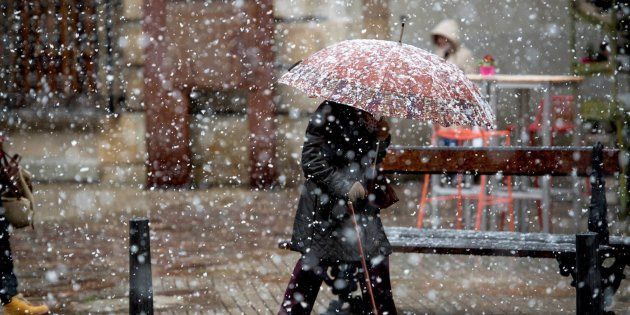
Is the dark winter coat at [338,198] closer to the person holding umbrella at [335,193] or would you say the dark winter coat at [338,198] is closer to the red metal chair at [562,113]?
the person holding umbrella at [335,193]

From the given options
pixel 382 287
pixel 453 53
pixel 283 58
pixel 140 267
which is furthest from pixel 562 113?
pixel 140 267

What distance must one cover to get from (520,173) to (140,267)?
293 centimetres

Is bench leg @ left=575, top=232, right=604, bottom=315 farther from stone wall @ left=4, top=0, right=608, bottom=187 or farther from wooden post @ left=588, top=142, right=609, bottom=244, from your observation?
stone wall @ left=4, top=0, right=608, bottom=187

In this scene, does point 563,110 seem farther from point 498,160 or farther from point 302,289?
point 302,289

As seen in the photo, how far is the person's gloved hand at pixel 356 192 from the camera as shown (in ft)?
15.1

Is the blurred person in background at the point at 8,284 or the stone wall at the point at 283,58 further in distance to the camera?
the stone wall at the point at 283,58

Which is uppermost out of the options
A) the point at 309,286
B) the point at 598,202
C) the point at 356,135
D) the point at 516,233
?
the point at 356,135

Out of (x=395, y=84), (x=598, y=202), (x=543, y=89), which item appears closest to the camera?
(x=395, y=84)

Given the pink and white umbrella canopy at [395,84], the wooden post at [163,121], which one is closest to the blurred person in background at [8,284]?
the pink and white umbrella canopy at [395,84]

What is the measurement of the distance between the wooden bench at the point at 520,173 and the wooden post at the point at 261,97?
7.52 metres

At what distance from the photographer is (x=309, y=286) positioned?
493 centimetres

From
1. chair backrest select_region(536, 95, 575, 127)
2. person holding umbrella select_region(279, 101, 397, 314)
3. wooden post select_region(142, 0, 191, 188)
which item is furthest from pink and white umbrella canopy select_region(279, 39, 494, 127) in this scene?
wooden post select_region(142, 0, 191, 188)

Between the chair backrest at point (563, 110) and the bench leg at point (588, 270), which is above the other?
the bench leg at point (588, 270)

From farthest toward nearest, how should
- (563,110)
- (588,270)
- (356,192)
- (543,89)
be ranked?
1. (563,110)
2. (543,89)
3. (356,192)
4. (588,270)
